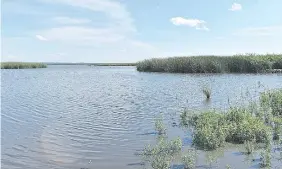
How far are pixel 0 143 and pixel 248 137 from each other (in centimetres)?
882

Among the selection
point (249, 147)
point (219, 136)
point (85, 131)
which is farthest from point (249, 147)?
point (85, 131)

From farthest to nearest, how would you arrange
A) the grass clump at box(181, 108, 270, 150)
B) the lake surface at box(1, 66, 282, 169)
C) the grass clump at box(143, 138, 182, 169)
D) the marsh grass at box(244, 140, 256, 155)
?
the grass clump at box(181, 108, 270, 150)
the marsh grass at box(244, 140, 256, 155)
the lake surface at box(1, 66, 282, 169)
the grass clump at box(143, 138, 182, 169)

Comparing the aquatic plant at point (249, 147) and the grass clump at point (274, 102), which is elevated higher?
the grass clump at point (274, 102)

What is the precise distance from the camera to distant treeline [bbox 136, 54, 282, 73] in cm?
6003

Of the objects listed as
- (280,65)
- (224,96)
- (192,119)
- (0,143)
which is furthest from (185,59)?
(0,143)

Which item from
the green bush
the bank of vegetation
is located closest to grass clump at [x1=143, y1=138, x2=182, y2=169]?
the bank of vegetation

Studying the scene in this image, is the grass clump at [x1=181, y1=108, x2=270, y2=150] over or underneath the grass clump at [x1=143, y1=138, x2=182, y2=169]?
over

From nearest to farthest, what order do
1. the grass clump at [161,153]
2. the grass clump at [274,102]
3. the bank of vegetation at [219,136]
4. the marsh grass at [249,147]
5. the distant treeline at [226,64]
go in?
the grass clump at [161,153] → the bank of vegetation at [219,136] → the marsh grass at [249,147] → the grass clump at [274,102] → the distant treeline at [226,64]

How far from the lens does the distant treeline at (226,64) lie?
60.0 metres

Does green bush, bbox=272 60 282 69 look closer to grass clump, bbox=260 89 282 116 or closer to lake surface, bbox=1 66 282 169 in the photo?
lake surface, bbox=1 66 282 169

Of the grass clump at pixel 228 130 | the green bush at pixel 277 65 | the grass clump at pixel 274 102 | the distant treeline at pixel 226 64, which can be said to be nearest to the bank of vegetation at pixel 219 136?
the grass clump at pixel 228 130

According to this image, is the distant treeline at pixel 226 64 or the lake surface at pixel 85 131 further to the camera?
the distant treeline at pixel 226 64

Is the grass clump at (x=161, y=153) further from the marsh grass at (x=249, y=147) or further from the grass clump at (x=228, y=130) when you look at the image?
the marsh grass at (x=249, y=147)

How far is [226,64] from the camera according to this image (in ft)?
199
